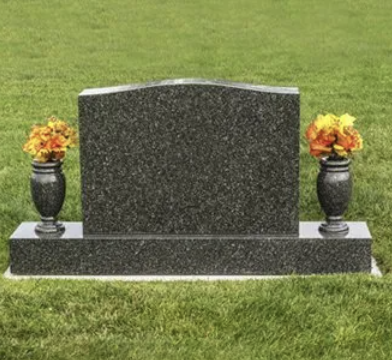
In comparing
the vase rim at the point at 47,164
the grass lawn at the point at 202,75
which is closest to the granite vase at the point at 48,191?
the vase rim at the point at 47,164

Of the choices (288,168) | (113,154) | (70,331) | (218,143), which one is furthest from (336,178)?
(70,331)

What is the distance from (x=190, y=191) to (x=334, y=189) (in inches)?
43.5

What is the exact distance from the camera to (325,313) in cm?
674

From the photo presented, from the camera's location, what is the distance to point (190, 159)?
7766 mm

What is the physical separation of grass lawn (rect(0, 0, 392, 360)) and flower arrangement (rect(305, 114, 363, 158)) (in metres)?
0.99

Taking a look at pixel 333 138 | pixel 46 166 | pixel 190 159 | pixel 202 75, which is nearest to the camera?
pixel 333 138

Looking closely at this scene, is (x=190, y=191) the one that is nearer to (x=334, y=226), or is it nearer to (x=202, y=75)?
(x=334, y=226)

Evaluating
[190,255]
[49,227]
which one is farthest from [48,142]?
[190,255]

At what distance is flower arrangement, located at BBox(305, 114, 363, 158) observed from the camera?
7.66 metres

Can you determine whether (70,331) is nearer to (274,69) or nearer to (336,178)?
(336,178)

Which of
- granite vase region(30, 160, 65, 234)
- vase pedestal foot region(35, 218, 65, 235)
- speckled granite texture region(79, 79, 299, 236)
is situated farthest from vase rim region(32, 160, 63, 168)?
vase pedestal foot region(35, 218, 65, 235)

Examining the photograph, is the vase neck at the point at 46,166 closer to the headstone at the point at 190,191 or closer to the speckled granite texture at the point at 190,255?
the headstone at the point at 190,191

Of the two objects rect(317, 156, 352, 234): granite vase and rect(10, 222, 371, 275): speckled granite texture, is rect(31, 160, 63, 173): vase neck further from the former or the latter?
rect(317, 156, 352, 234): granite vase

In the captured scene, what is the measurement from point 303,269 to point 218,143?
116 cm
